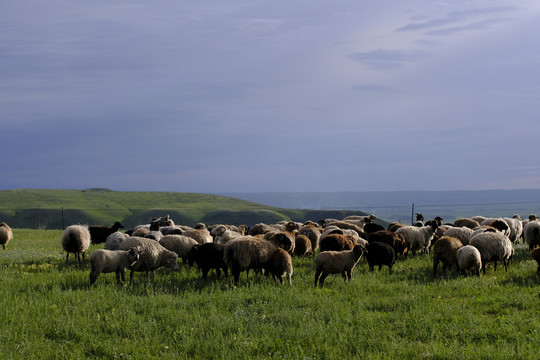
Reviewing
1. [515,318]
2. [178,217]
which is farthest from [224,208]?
[515,318]

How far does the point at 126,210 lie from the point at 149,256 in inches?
5371

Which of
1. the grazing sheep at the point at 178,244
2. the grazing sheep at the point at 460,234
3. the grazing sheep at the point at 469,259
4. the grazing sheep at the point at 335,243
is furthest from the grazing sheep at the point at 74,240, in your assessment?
the grazing sheep at the point at 460,234

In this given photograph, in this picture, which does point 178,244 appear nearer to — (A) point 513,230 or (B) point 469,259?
(B) point 469,259

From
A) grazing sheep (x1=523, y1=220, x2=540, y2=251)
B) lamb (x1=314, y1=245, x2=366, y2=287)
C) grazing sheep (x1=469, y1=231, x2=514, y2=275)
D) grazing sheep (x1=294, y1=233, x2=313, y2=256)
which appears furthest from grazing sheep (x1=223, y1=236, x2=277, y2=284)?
grazing sheep (x1=523, y1=220, x2=540, y2=251)

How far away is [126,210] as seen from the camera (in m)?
144

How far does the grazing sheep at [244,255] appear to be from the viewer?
45.8 feet

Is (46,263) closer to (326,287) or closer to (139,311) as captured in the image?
(139,311)

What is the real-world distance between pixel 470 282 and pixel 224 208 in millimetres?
146051

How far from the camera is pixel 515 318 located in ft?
32.5

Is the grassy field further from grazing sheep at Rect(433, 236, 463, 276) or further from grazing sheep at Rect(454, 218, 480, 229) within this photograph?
grazing sheep at Rect(454, 218, 480, 229)

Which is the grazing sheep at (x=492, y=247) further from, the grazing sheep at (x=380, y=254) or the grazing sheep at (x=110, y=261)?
the grazing sheep at (x=110, y=261)

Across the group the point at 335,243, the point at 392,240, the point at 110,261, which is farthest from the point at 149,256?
the point at 392,240

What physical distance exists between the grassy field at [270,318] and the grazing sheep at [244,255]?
0.55 m

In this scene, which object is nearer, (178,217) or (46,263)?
(46,263)
